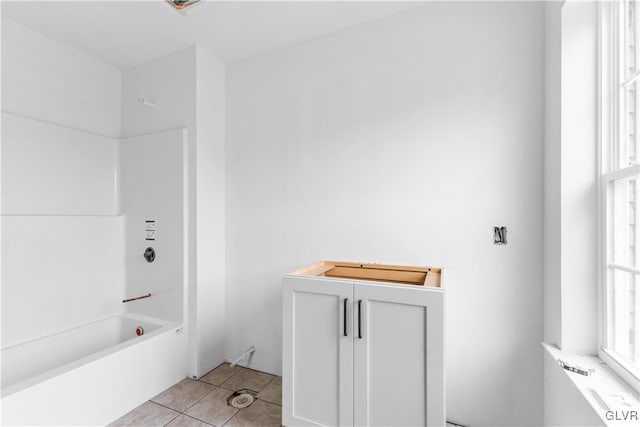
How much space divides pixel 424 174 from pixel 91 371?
2221 mm

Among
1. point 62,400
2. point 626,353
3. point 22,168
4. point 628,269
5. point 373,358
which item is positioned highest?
point 22,168

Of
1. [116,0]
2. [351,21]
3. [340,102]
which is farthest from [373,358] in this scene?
[116,0]

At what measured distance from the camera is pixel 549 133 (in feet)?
4.97

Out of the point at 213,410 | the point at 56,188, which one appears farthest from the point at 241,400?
the point at 56,188

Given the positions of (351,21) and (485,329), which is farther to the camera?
(351,21)

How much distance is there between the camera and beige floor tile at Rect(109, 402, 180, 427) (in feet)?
5.66

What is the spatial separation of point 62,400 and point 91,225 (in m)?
1.30

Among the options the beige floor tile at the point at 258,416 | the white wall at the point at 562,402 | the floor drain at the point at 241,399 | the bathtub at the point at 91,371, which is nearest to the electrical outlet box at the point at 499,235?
the white wall at the point at 562,402

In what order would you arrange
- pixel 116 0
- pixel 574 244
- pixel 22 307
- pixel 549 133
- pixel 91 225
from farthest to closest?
pixel 91 225 → pixel 22 307 → pixel 116 0 → pixel 549 133 → pixel 574 244

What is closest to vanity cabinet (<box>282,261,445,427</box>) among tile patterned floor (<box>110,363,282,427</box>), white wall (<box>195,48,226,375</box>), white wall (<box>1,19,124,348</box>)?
tile patterned floor (<box>110,363,282,427</box>)

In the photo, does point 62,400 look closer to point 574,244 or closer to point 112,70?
point 112,70

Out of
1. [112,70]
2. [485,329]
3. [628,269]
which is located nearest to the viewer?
[628,269]

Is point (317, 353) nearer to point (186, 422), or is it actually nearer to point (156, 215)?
point (186, 422)

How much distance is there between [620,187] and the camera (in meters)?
1.27
